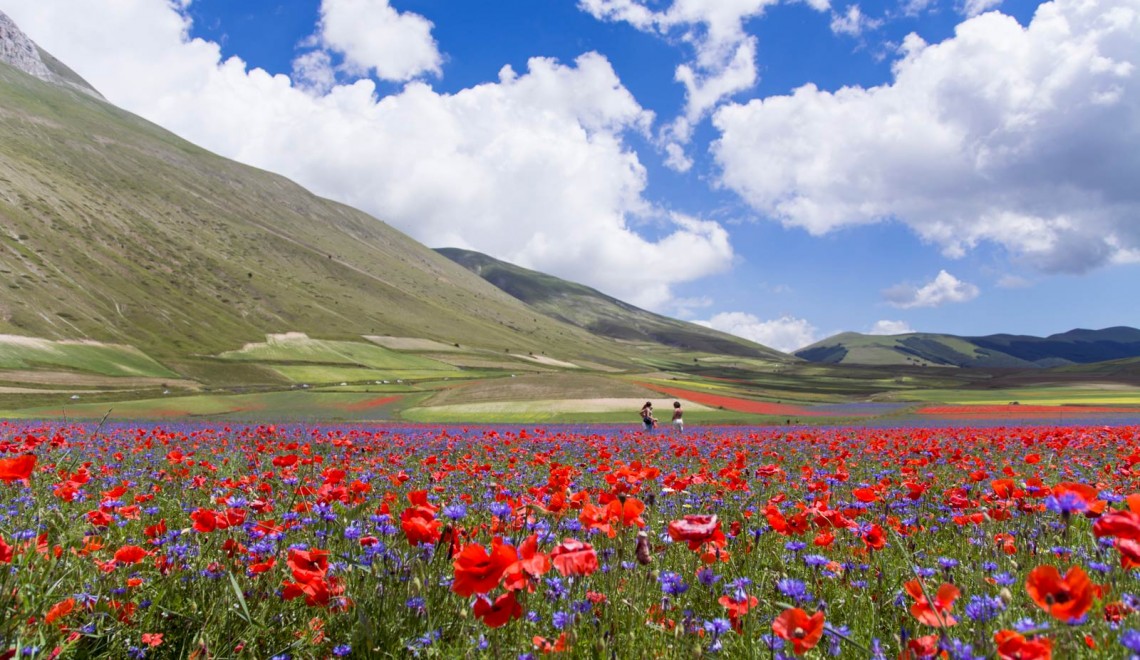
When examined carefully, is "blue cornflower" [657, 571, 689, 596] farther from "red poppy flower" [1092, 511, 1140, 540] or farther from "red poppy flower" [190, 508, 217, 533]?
"red poppy flower" [190, 508, 217, 533]

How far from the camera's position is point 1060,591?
1913 mm

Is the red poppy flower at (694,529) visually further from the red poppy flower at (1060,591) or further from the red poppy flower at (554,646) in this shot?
the red poppy flower at (1060,591)

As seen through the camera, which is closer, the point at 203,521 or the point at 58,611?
the point at 58,611

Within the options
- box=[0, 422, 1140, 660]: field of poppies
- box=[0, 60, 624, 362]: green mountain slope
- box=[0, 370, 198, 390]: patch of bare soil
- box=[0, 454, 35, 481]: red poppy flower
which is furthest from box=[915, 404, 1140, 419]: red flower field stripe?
box=[0, 60, 624, 362]: green mountain slope

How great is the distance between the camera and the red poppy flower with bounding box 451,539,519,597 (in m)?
2.17

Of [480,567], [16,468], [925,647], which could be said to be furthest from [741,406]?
[480,567]

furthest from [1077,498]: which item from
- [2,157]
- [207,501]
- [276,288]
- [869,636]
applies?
[2,157]

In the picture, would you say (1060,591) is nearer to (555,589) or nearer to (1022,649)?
(1022,649)

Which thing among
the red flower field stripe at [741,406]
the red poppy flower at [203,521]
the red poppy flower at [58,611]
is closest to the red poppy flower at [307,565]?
the red poppy flower at [203,521]

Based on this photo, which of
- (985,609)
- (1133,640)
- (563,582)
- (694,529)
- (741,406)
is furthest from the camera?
(741,406)

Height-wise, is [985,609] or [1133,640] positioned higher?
[1133,640]

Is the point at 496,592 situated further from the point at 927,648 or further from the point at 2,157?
the point at 2,157

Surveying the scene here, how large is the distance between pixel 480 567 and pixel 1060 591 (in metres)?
1.80

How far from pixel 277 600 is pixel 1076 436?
1681cm
